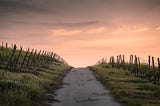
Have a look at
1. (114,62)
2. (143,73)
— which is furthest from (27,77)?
(114,62)

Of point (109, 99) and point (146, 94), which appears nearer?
point (109, 99)

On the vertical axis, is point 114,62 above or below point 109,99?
above

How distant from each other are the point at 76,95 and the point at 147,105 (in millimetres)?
7309

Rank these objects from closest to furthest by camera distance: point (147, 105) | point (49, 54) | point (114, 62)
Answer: point (147, 105) → point (114, 62) → point (49, 54)

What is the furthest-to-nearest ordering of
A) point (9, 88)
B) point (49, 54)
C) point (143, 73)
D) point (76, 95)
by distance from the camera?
1. point (49, 54)
2. point (143, 73)
3. point (76, 95)
4. point (9, 88)

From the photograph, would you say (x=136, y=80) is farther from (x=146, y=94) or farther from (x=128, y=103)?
(x=128, y=103)

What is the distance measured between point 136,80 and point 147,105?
1965 centimetres

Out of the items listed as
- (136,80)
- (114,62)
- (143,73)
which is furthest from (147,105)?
(114,62)

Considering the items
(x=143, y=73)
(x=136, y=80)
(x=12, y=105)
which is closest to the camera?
(x=12, y=105)

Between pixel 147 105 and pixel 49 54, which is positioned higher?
pixel 49 54

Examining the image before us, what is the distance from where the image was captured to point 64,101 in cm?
2388

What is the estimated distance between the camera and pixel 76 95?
88.7ft

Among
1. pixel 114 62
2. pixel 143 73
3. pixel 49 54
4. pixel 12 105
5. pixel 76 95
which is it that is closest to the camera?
pixel 12 105

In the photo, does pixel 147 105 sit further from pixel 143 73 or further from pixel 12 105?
pixel 143 73
